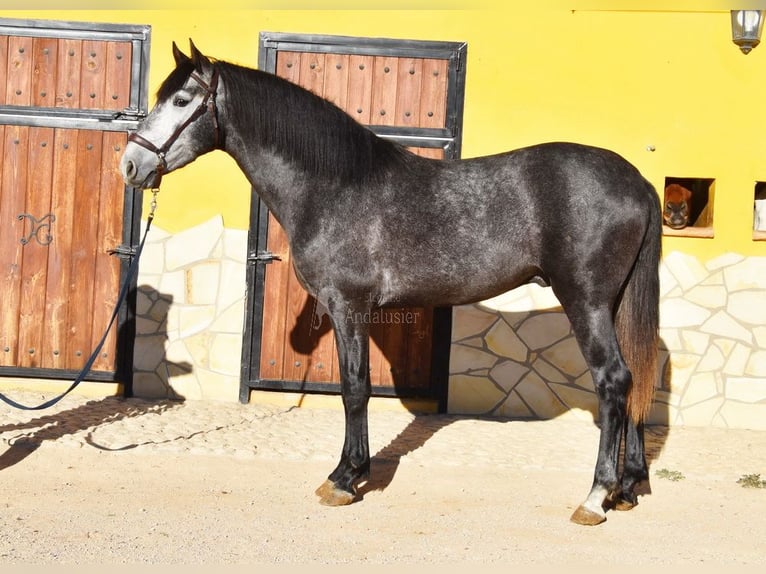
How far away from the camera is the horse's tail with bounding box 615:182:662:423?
14.0 ft

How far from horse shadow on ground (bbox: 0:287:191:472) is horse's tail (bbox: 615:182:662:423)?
112 inches

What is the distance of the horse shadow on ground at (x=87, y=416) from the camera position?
5039 mm

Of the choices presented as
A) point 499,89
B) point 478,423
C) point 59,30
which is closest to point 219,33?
point 59,30

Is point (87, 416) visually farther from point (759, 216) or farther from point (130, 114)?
point (759, 216)

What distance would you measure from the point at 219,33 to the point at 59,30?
Result: 3.92 ft

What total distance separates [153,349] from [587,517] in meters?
3.70

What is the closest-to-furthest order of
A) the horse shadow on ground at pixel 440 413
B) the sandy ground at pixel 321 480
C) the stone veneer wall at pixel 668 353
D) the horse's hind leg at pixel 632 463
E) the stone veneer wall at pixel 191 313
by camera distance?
the sandy ground at pixel 321 480 → the horse's hind leg at pixel 632 463 → the horse shadow on ground at pixel 440 413 → the stone veneer wall at pixel 668 353 → the stone veneer wall at pixel 191 313

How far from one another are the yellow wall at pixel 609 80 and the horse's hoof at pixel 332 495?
2.95 meters

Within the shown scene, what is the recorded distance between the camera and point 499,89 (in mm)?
6250

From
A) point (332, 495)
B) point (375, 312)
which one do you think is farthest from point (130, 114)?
point (332, 495)

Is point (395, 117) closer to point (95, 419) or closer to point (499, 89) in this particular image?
point (499, 89)

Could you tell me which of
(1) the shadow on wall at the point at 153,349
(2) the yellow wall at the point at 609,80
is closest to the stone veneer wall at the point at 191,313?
(1) the shadow on wall at the point at 153,349

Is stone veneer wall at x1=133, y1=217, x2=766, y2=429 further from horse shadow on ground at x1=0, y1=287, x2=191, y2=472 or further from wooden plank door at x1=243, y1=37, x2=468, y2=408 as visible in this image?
wooden plank door at x1=243, y1=37, x2=468, y2=408

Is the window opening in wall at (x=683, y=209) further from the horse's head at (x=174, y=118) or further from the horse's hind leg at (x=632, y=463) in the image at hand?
the horse's head at (x=174, y=118)
